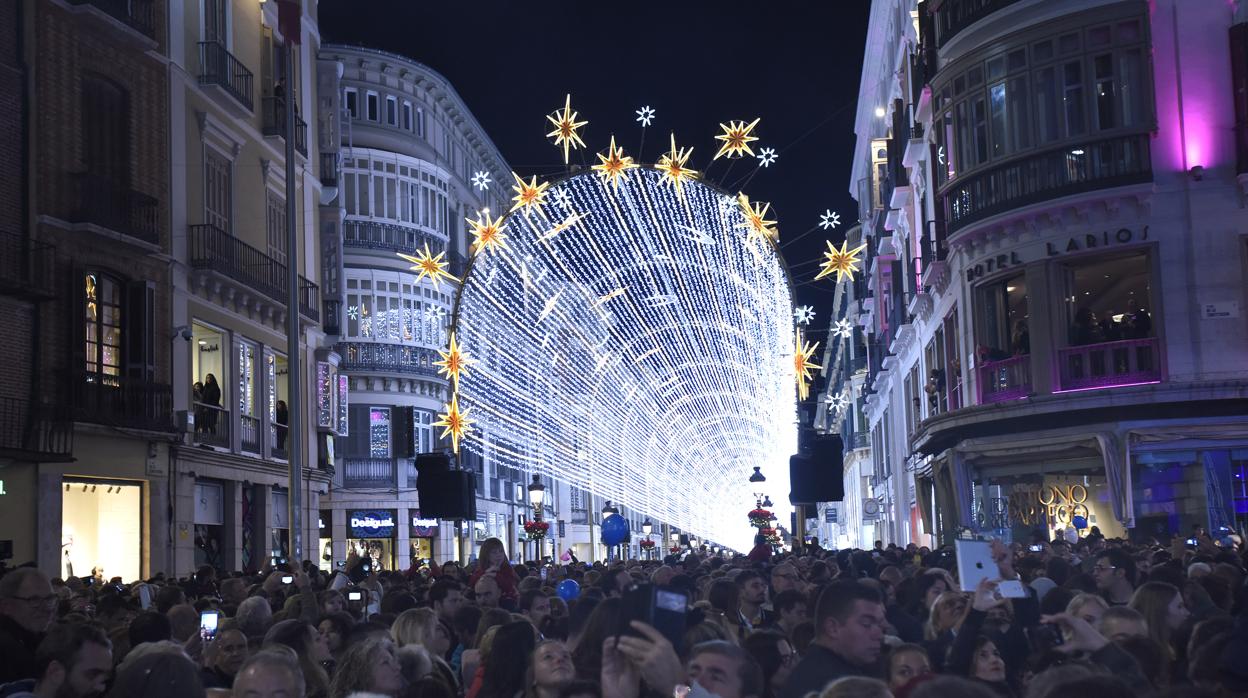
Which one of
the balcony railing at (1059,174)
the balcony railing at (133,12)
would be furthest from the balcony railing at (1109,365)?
the balcony railing at (133,12)

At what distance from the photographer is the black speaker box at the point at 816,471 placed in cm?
2670

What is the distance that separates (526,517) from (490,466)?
7385mm

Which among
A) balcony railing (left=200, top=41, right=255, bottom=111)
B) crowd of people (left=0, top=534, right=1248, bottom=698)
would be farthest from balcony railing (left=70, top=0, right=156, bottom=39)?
crowd of people (left=0, top=534, right=1248, bottom=698)

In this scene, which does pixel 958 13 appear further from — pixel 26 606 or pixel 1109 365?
pixel 26 606

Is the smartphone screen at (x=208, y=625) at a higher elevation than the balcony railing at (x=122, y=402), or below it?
below

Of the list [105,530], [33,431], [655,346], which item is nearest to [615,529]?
[655,346]

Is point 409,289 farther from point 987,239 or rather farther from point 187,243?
point 987,239

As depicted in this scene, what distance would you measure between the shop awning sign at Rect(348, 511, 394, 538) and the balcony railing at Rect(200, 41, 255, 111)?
27714 mm

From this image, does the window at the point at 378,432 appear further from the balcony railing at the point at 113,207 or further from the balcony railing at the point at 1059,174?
the balcony railing at the point at 1059,174

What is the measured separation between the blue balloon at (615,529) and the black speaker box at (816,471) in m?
14.4

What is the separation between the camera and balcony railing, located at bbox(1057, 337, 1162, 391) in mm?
26938

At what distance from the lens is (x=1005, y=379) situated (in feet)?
95.9

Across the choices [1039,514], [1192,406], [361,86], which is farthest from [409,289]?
[1192,406]

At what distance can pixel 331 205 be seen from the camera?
43.8 m
